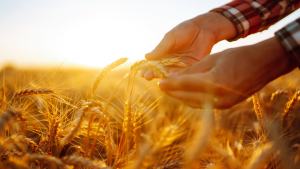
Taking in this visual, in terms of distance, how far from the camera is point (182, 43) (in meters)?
2.13

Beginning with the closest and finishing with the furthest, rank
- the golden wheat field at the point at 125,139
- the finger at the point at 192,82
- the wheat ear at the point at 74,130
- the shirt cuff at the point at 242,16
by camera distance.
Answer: the golden wheat field at the point at 125,139
the wheat ear at the point at 74,130
the finger at the point at 192,82
the shirt cuff at the point at 242,16

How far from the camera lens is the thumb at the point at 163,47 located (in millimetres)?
1688

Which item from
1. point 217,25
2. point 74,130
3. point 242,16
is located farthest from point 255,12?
point 74,130

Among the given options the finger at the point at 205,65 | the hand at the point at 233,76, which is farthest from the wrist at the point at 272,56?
the finger at the point at 205,65

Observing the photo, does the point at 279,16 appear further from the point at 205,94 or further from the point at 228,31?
the point at 205,94

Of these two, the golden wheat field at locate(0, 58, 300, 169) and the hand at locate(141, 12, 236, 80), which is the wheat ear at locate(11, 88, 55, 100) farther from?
the hand at locate(141, 12, 236, 80)

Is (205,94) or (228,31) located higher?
(228,31)

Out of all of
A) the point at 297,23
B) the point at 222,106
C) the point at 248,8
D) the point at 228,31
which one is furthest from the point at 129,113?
the point at 248,8

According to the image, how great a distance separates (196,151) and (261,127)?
4.55 ft

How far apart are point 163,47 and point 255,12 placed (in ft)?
4.43

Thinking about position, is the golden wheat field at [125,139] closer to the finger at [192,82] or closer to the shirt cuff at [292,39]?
the finger at [192,82]

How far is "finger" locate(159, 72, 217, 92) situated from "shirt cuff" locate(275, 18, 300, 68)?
525mm

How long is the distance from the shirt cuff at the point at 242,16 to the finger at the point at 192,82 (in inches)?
63.9

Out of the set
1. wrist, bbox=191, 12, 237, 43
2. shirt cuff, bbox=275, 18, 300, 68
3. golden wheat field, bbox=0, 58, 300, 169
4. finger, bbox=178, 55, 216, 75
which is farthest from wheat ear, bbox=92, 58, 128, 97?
wrist, bbox=191, 12, 237, 43
